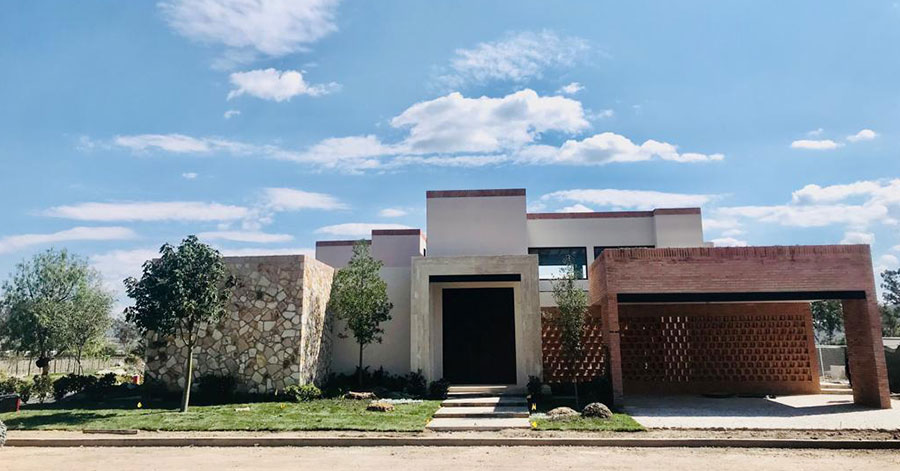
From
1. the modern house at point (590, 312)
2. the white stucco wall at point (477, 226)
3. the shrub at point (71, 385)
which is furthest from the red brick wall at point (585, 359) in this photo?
the shrub at point (71, 385)

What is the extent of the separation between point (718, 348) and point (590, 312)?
4.60 m

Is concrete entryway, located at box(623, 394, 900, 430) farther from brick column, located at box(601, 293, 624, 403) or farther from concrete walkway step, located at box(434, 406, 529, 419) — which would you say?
concrete walkway step, located at box(434, 406, 529, 419)

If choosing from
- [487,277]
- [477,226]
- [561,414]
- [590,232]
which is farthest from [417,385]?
[590,232]

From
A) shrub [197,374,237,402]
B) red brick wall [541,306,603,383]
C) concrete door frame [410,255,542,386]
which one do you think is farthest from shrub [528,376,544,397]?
shrub [197,374,237,402]

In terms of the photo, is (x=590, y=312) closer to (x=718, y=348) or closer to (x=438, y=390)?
(x=718, y=348)

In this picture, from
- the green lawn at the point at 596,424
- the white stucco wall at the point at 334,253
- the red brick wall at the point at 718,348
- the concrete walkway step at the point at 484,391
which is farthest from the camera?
the white stucco wall at the point at 334,253

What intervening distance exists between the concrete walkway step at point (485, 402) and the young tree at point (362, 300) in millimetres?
3374

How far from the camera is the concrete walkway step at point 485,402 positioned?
14.1m

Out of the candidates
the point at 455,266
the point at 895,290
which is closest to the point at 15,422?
the point at 455,266

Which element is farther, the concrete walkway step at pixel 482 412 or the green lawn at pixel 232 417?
the concrete walkway step at pixel 482 412

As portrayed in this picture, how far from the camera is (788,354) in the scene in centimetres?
1775

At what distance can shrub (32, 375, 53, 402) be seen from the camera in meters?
16.2

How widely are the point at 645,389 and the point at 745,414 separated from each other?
15.9ft

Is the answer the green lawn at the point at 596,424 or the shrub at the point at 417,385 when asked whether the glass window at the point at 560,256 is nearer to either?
the shrub at the point at 417,385
